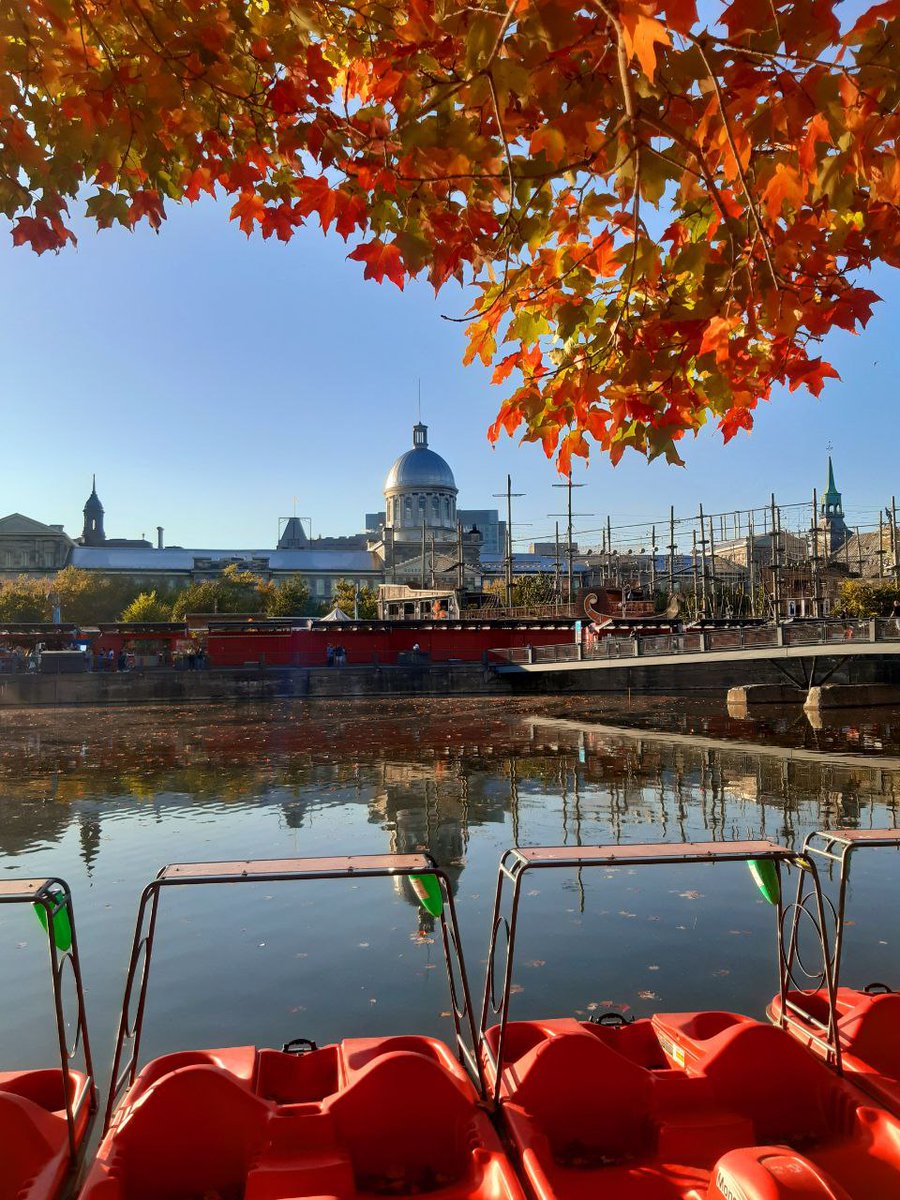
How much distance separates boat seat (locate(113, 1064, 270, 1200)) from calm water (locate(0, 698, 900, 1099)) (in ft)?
8.20

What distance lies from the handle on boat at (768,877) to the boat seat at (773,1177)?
2028 mm

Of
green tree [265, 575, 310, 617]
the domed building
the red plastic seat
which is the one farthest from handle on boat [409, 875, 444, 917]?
the domed building

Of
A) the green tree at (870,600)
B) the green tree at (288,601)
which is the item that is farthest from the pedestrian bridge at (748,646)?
the green tree at (288,601)

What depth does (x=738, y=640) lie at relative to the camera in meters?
33.2

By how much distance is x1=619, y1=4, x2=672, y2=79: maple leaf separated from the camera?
8.61 feet

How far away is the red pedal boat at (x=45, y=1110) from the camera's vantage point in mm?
4172

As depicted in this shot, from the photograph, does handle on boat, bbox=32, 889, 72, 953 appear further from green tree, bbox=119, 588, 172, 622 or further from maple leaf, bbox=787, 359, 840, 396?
green tree, bbox=119, 588, 172, 622

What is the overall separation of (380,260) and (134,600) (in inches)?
3559

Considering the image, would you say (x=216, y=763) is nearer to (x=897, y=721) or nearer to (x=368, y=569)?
(x=897, y=721)

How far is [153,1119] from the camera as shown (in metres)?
4.17

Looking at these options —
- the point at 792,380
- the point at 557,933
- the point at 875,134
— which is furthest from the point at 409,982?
the point at 875,134

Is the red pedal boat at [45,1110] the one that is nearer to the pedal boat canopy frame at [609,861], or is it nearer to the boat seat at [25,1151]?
the boat seat at [25,1151]

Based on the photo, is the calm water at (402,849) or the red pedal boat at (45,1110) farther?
the calm water at (402,849)

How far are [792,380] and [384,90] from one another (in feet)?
8.23
